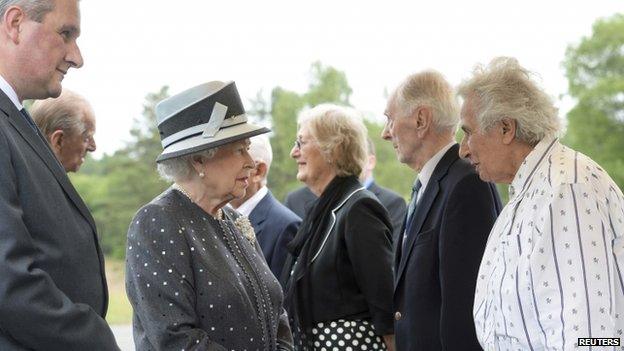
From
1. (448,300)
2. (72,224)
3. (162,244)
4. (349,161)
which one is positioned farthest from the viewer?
(349,161)

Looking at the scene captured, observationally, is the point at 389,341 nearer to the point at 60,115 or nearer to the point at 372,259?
the point at 372,259

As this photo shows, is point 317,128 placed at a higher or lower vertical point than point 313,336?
higher

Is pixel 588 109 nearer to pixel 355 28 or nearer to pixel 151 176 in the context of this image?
pixel 355 28

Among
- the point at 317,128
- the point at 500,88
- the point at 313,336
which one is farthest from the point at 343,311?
the point at 500,88

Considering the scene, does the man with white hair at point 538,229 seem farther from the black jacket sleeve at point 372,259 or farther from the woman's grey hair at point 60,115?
the woman's grey hair at point 60,115

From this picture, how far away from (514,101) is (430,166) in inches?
22.9

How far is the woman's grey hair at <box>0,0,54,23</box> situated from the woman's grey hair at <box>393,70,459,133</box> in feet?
4.61

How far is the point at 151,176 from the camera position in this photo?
4.63 metres

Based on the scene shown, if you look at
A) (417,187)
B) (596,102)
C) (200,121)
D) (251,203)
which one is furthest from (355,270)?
(596,102)

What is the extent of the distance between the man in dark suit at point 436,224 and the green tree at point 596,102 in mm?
2123

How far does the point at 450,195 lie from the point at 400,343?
51cm

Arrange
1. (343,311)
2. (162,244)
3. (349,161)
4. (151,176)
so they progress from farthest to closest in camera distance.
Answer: (151,176) → (349,161) → (343,311) → (162,244)

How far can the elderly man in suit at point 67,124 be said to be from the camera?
9.62 feet

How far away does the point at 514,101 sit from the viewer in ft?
7.93
